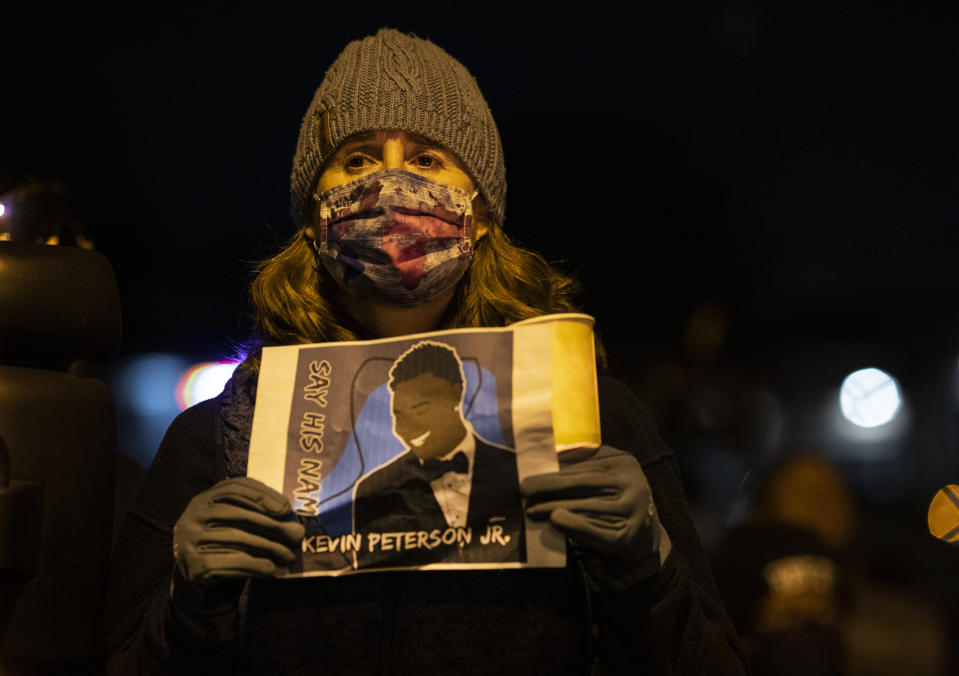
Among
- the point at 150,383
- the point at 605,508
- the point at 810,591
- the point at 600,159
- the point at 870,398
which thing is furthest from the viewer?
the point at 150,383

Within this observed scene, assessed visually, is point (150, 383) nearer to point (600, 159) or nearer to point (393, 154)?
point (600, 159)

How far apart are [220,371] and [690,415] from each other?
6171 millimetres

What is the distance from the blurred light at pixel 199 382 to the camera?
31.0ft

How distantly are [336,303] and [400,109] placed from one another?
401 millimetres

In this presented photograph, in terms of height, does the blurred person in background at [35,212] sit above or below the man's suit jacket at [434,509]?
above

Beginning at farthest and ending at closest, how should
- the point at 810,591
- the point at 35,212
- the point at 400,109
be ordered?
the point at 810,591
the point at 35,212
the point at 400,109

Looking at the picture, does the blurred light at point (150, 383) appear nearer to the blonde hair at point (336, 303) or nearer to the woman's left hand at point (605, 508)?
the blonde hair at point (336, 303)

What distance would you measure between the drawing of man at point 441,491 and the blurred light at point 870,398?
300 inches

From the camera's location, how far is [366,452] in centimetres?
128

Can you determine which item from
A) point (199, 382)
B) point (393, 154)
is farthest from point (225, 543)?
point (199, 382)

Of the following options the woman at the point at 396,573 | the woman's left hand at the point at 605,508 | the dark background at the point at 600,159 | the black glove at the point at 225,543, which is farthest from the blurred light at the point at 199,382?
the woman's left hand at the point at 605,508

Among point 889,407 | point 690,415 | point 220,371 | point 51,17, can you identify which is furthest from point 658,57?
point 220,371

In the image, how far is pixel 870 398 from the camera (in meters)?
8.12

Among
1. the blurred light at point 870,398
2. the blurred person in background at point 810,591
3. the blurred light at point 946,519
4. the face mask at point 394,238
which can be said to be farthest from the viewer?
the blurred light at point 870,398
